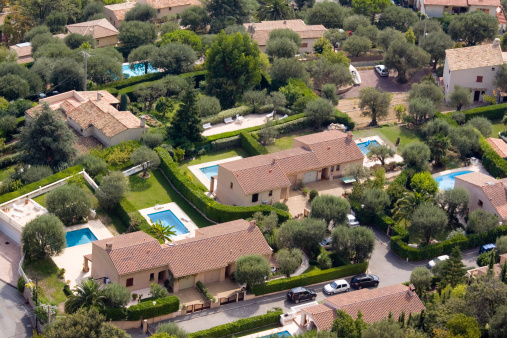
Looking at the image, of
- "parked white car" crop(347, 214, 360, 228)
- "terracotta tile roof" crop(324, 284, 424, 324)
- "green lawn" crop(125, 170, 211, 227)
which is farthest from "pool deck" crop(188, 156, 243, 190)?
"terracotta tile roof" crop(324, 284, 424, 324)

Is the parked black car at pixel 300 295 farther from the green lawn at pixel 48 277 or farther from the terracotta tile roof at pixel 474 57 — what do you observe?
the terracotta tile roof at pixel 474 57

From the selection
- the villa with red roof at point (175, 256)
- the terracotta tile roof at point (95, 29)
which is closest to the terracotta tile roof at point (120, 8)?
the terracotta tile roof at point (95, 29)

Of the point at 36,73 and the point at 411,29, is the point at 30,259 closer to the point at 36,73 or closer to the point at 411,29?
the point at 36,73

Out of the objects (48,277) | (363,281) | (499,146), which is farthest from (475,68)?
(48,277)

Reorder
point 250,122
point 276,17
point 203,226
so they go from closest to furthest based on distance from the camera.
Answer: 1. point 203,226
2. point 250,122
3. point 276,17

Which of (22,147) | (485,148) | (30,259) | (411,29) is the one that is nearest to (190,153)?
(22,147)

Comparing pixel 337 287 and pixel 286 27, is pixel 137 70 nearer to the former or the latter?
pixel 286 27
